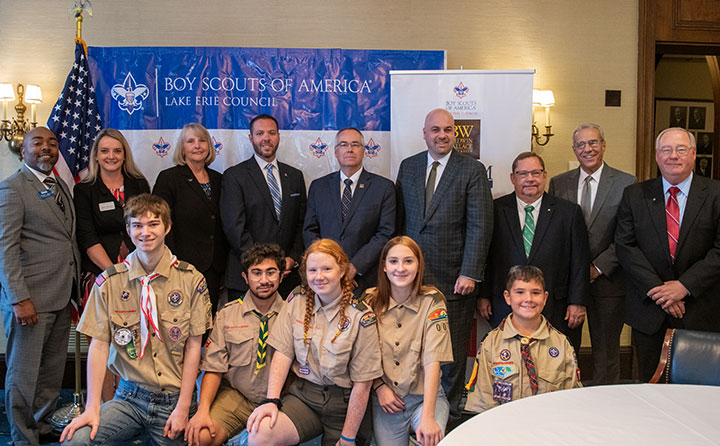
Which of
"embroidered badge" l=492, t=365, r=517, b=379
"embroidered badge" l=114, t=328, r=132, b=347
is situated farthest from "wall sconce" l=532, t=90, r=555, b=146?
"embroidered badge" l=114, t=328, r=132, b=347

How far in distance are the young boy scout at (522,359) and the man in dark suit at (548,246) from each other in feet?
2.24

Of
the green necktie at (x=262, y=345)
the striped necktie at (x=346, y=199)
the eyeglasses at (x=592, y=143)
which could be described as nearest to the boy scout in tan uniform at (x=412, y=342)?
the green necktie at (x=262, y=345)

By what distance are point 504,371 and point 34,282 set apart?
8.30ft

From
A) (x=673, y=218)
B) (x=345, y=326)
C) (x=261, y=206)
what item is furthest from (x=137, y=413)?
(x=673, y=218)

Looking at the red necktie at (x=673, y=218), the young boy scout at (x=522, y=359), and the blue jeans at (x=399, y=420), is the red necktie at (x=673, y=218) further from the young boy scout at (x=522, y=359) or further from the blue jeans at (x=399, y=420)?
the blue jeans at (x=399, y=420)

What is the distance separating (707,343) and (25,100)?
445 centimetres

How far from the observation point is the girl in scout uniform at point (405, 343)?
7.95 feet

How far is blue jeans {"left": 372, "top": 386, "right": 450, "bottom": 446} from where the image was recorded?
7.97ft

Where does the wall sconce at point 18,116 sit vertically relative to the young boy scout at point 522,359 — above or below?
above

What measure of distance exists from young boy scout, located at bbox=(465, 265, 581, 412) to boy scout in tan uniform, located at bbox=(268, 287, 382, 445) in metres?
0.45

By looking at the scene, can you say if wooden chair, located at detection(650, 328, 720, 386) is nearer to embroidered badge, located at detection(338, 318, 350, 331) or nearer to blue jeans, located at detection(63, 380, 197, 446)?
embroidered badge, located at detection(338, 318, 350, 331)

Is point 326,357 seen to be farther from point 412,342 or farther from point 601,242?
point 601,242

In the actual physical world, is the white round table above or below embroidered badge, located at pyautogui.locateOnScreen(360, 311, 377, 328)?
below

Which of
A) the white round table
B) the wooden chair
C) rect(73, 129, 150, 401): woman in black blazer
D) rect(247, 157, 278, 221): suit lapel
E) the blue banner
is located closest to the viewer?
the white round table
